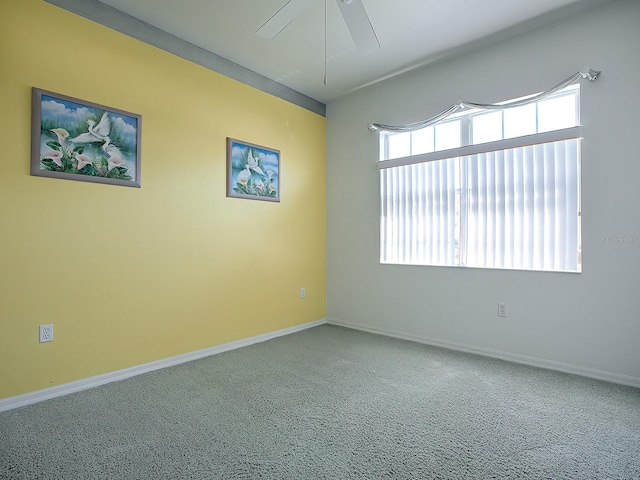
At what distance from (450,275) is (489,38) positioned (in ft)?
6.73

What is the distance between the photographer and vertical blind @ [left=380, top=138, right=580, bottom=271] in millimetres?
2715

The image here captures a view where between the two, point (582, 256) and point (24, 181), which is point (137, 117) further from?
point (582, 256)

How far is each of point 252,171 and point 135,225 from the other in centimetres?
123

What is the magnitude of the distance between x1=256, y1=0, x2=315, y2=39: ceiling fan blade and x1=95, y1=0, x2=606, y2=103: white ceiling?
0.47m

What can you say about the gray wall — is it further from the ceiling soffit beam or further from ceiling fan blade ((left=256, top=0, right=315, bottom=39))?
ceiling fan blade ((left=256, top=0, right=315, bottom=39))

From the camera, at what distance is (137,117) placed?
266 centimetres

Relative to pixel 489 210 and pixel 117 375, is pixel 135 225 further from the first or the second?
pixel 489 210

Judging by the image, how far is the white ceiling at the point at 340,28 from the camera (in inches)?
98.7

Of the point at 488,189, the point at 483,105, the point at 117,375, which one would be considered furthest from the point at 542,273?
the point at 117,375

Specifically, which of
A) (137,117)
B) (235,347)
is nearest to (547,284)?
(235,347)

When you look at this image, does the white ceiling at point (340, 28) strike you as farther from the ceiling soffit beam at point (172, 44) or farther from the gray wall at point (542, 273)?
the gray wall at point (542, 273)

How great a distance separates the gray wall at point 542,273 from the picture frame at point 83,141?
2.33 meters

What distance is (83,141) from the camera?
2.41 m

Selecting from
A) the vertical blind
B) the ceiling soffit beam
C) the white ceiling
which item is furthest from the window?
the ceiling soffit beam
